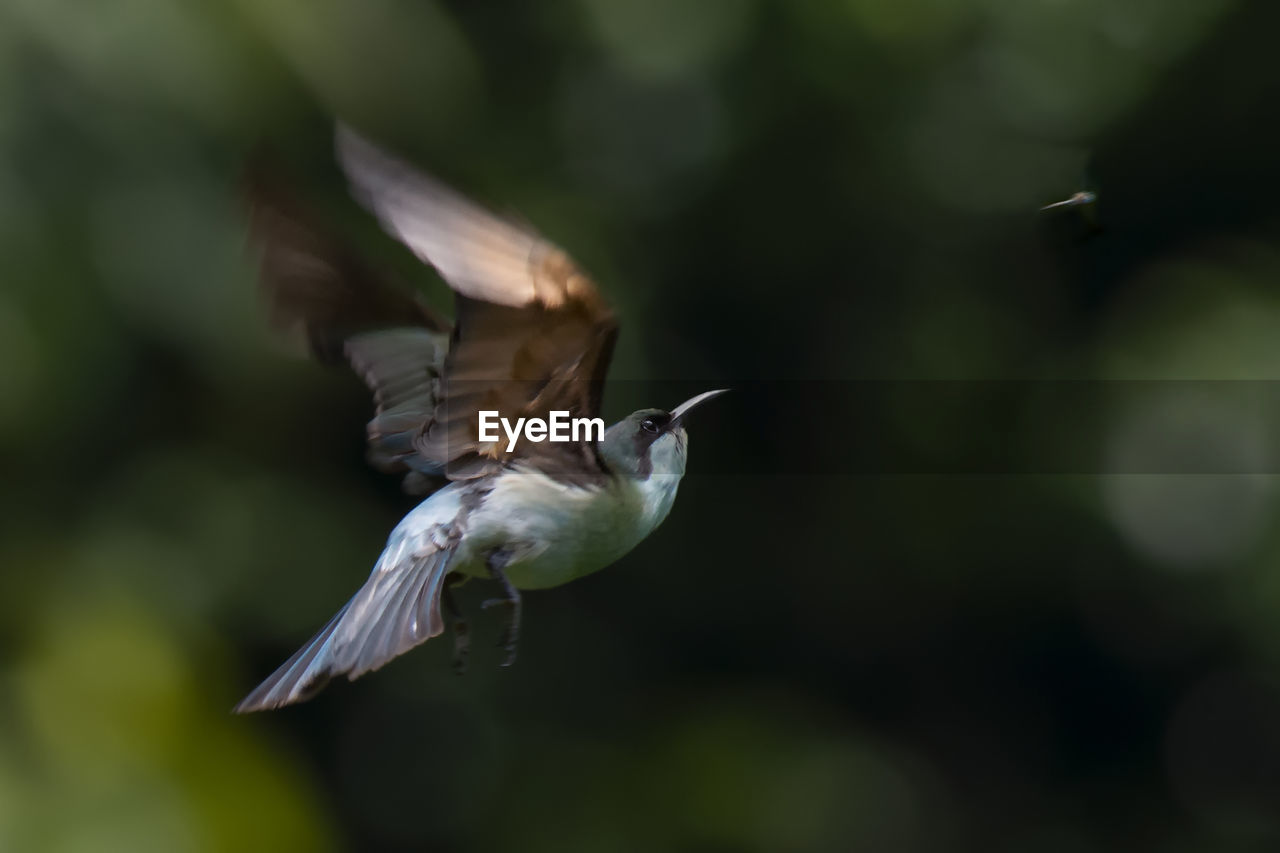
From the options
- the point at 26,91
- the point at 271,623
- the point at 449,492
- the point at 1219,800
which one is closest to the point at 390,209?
the point at 449,492

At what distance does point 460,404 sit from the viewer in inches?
92.8

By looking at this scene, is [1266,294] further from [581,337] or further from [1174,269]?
[581,337]

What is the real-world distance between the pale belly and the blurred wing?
265 mm

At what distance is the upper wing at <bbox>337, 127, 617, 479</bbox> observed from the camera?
6.60 ft

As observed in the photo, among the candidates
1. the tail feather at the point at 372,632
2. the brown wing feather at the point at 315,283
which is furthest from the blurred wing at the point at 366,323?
the tail feather at the point at 372,632

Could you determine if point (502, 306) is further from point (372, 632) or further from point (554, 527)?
point (372, 632)

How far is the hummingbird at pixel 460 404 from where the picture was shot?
2.04 metres

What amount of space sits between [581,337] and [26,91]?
7.65 ft

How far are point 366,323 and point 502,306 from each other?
26.4 inches

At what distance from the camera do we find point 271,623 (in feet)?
15.5

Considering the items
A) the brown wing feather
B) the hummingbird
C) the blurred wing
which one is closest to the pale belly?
the hummingbird

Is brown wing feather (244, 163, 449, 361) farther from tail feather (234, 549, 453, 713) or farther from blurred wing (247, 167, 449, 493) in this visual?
tail feather (234, 549, 453, 713)

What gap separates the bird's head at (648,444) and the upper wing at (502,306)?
0.18m

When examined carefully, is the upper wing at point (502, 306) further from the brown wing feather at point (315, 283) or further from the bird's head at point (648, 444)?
the brown wing feather at point (315, 283)
